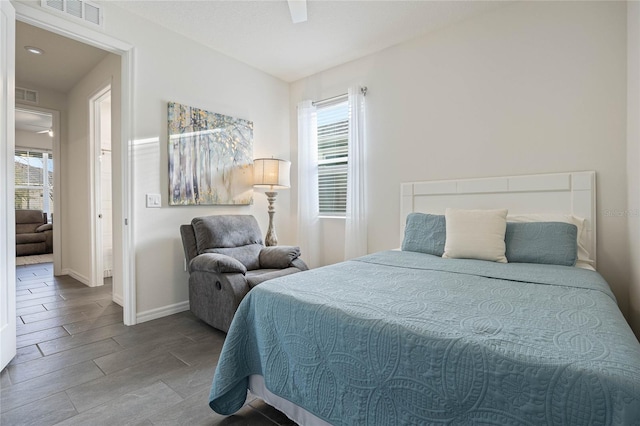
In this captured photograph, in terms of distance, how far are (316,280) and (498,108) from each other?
2.31 metres

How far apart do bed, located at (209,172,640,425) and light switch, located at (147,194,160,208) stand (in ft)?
6.29

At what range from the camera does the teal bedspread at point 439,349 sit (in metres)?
0.79

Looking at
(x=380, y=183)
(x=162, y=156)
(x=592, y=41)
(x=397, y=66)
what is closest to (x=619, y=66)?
(x=592, y=41)

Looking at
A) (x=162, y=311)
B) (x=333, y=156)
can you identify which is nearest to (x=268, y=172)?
(x=333, y=156)

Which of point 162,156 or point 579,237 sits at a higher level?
point 162,156

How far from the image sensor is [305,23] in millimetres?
2967

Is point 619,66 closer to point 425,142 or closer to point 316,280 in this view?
point 425,142

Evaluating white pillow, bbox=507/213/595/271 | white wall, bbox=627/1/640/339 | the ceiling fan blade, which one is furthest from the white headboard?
the ceiling fan blade

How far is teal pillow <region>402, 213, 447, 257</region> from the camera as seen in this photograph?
8.39 feet

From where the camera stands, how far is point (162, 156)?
3045 millimetres

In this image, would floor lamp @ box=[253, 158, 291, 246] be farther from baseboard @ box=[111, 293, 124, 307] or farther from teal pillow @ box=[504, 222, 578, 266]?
teal pillow @ box=[504, 222, 578, 266]

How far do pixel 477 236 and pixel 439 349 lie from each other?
5.21 ft

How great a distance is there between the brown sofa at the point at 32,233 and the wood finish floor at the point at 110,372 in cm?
435

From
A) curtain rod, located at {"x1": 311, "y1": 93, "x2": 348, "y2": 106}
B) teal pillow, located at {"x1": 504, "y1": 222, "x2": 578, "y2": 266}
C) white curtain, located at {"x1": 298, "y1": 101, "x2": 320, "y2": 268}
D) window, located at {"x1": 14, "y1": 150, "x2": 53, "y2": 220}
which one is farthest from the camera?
window, located at {"x1": 14, "y1": 150, "x2": 53, "y2": 220}
